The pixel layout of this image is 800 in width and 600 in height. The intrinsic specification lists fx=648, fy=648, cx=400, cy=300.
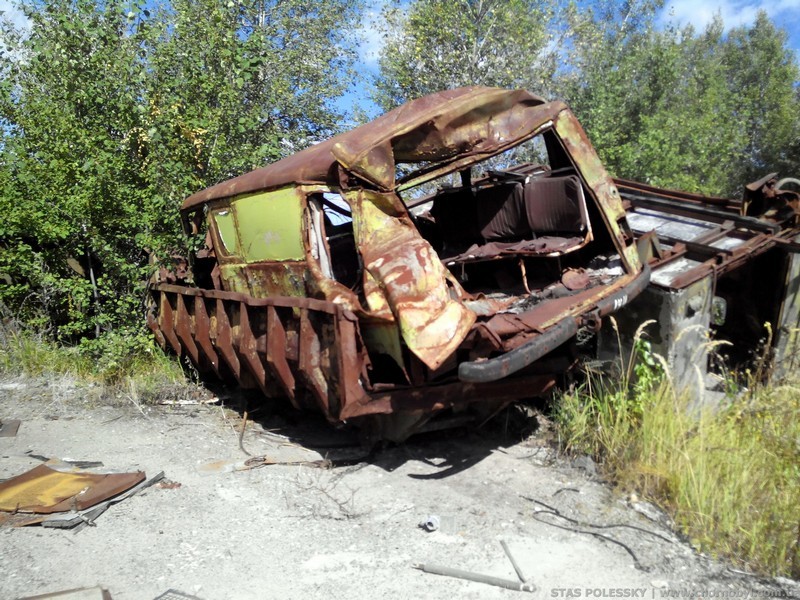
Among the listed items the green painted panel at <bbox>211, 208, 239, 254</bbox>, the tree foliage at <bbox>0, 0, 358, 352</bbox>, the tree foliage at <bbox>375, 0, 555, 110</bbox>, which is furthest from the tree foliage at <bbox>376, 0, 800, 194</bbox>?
the green painted panel at <bbox>211, 208, 239, 254</bbox>

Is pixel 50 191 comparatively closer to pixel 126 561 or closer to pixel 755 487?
pixel 126 561

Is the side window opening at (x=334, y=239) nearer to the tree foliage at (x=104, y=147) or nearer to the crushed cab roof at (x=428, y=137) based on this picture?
the crushed cab roof at (x=428, y=137)

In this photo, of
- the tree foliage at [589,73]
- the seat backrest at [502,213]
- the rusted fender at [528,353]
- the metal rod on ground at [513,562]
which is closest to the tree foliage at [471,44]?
the tree foliage at [589,73]

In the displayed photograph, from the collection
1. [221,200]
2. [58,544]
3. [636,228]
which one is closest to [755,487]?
[636,228]

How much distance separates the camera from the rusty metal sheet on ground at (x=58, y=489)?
3970 mm

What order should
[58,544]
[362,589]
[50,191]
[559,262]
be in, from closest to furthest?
1. [362,589]
2. [58,544]
3. [559,262]
4. [50,191]

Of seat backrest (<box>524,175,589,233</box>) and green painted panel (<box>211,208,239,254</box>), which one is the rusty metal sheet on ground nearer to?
green painted panel (<box>211,208,239,254</box>)

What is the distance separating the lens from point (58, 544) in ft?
11.9

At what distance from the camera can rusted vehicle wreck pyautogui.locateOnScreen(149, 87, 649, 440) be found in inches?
165

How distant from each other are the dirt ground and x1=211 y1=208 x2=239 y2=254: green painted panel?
1.69 meters

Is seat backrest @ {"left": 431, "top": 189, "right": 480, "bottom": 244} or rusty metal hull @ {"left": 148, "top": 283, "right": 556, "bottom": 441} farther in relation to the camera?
seat backrest @ {"left": 431, "top": 189, "right": 480, "bottom": 244}

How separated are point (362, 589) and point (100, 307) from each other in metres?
5.50

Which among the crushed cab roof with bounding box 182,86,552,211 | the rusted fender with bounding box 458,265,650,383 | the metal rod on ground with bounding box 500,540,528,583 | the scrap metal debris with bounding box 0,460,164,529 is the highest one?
the crushed cab roof with bounding box 182,86,552,211

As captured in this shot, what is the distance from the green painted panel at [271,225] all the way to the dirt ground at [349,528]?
5.27ft
